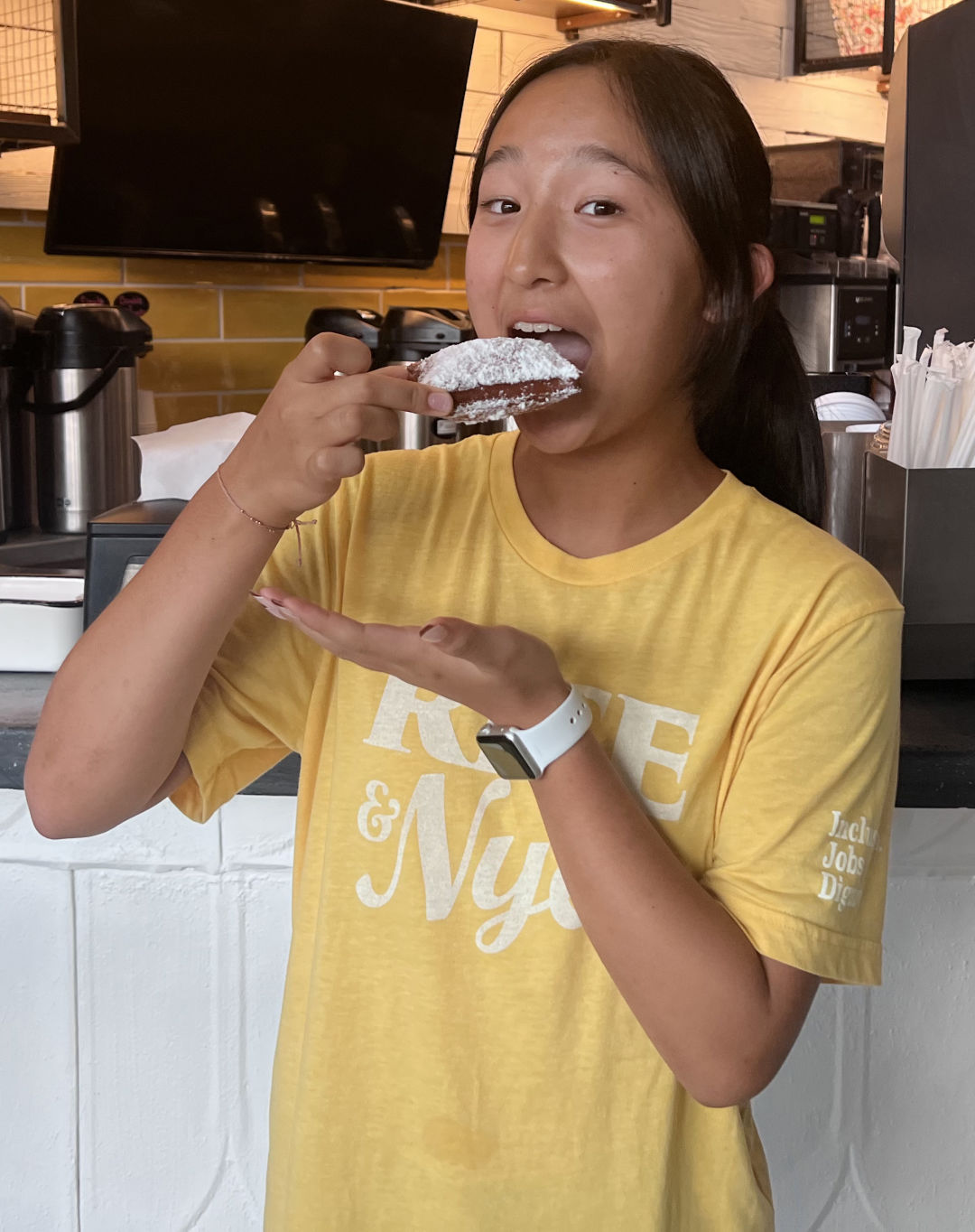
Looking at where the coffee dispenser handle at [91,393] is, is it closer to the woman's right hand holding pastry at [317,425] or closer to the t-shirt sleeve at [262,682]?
the t-shirt sleeve at [262,682]

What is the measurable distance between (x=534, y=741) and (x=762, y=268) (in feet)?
1.42

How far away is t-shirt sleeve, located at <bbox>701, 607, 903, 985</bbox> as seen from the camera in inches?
34.1

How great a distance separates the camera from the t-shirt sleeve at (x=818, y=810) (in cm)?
87

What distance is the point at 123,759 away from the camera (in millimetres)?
890

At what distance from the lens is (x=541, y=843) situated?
941mm

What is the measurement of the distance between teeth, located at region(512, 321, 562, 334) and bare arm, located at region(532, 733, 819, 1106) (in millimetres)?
278

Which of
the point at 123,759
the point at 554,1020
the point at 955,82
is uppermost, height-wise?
the point at 955,82

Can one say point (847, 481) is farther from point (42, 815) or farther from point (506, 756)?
point (42, 815)

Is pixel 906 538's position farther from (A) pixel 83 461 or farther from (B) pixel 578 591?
(A) pixel 83 461

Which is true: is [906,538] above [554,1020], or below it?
above

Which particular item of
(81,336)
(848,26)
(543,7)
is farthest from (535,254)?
(848,26)

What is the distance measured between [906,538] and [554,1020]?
563 millimetres

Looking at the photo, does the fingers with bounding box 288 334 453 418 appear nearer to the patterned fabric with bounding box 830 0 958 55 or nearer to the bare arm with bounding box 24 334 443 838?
the bare arm with bounding box 24 334 443 838

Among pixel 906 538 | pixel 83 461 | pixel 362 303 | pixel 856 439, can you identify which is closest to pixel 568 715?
pixel 906 538
